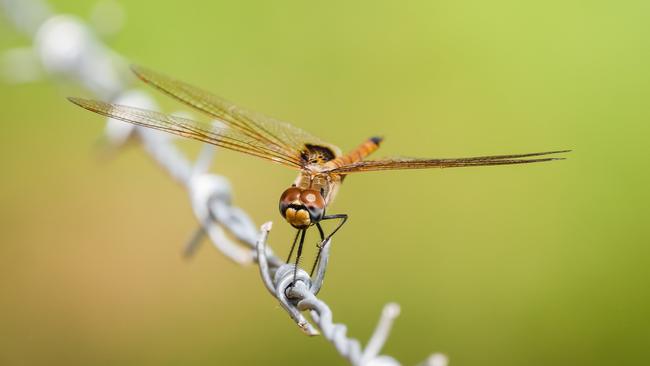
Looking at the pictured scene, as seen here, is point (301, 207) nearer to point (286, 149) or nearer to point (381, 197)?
point (286, 149)

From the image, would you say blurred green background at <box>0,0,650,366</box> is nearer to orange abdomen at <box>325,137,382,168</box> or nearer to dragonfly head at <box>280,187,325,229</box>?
orange abdomen at <box>325,137,382,168</box>

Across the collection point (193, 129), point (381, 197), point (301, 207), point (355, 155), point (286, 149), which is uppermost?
point (381, 197)

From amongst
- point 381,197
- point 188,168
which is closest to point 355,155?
point 188,168

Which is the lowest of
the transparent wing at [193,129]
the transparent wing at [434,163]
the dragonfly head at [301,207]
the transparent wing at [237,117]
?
the dragonfly head at [301,207]

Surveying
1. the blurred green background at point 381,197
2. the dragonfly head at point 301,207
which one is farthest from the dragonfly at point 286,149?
the blurred green background at point 381,197

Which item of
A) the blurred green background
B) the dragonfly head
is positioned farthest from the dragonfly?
the blurred green background

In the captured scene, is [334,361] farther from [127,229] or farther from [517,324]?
[127,229]

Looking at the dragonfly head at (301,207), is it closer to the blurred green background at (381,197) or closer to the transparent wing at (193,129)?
the transparent wing at (193,129)
